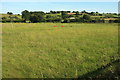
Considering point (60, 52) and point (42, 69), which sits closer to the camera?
point (42, 69)

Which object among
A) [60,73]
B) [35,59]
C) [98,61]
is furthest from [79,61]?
[35,59]

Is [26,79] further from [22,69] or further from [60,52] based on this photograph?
[60,52]

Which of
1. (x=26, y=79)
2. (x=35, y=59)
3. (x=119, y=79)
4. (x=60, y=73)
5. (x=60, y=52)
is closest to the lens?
(x=119, y=79)

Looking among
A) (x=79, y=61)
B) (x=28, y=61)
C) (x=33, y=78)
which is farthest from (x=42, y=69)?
(x=79, y=61)

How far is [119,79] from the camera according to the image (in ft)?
23.9

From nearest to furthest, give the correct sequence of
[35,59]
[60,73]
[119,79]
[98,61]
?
[119,79], [60,73], [98,61], [35,59]

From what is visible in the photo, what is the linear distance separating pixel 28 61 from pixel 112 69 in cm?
574

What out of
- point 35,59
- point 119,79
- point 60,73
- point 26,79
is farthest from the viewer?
point 35,59

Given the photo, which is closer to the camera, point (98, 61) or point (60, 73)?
point (60, 73)

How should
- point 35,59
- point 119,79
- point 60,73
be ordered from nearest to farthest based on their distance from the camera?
1. point 119,79
2. point 60,73
3. point 35,59

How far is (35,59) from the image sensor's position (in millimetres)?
11148

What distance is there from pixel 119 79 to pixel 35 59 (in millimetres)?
6161

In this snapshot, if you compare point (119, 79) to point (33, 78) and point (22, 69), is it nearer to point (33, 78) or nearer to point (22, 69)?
point (33, 78)

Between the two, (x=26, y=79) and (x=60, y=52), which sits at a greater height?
(x=60, y=52)
